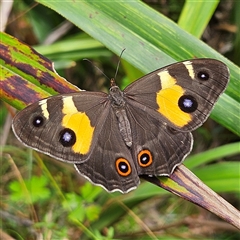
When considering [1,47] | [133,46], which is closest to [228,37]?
[133,46]

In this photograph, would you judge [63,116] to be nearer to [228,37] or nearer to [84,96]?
[84,96]

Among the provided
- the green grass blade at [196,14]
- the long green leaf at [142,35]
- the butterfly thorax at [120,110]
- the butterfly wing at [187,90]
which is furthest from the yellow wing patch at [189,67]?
the green grass blade at [196,14]

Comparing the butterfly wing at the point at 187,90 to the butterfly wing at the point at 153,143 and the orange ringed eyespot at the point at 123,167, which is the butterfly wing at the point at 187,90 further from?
the orange ringed eyespot at the point at 123,167

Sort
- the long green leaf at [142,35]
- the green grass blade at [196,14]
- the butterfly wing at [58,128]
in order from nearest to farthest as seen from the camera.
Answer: the butterfly wing at [58,128] → the long green leaf at [142,35] → the green grass blade at [196,14]

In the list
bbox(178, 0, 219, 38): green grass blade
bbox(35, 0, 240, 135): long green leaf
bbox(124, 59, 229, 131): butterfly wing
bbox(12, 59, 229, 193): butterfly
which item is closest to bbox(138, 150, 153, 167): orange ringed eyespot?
bbox(12, 59, 229, 193): butterfly

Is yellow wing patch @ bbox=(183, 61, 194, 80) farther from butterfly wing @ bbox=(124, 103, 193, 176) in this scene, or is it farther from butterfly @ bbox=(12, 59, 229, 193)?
butterfly wing @ bbox=(124, 103, 193, 176)

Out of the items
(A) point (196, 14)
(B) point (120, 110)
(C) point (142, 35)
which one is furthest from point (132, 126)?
(A) point (196, 14)

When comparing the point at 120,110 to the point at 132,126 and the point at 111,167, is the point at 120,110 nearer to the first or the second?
the point at 132,126
